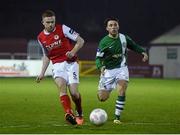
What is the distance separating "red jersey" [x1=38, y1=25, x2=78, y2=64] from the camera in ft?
38.1

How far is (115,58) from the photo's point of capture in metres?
12.5

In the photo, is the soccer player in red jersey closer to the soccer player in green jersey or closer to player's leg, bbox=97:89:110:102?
the soccer player in green jersey

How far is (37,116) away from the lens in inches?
534

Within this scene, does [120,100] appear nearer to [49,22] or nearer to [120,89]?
[120,89]

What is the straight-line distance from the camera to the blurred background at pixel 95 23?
5166 centimetres

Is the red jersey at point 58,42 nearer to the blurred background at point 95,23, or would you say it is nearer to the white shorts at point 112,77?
the white shorts at point 112,77

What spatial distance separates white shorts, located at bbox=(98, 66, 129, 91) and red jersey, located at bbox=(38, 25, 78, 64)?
3.78 feet

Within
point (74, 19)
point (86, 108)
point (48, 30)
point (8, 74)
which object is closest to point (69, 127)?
point (48, 30)

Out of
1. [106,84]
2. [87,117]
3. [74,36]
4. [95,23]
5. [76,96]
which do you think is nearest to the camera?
[74,36]

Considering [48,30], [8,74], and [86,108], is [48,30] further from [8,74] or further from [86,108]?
[8,74]

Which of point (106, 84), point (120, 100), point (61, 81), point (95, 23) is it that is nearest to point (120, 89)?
point (120, 100)

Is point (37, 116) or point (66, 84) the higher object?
point (66, 84)

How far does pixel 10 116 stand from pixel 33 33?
42.8 meters

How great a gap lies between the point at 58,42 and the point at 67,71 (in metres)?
0.64
